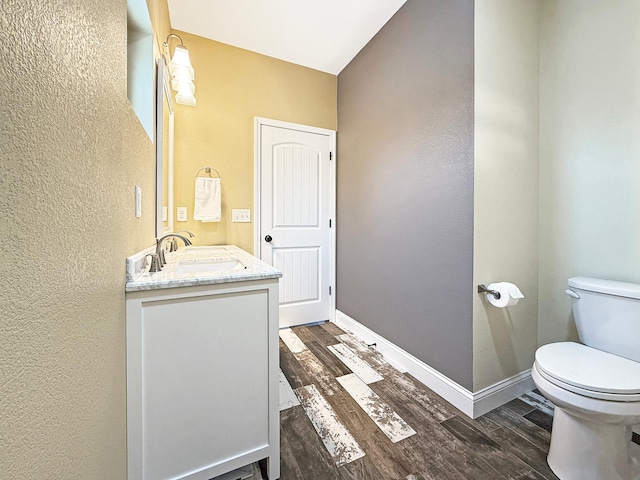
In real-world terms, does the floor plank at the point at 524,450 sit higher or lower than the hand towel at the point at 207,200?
lower

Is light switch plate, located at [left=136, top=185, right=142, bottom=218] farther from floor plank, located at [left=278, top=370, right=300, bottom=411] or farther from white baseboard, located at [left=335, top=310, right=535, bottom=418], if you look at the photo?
white baseboard, located at [left=335, top=310, right=535, bottom=418]

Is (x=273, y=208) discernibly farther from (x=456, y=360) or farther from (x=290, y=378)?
(x=456, y=360)

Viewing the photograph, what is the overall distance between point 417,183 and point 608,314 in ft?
3.75

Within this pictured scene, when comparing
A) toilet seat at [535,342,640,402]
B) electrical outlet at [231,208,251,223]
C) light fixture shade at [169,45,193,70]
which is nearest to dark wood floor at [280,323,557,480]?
toilet seat at [535,342,640,402]

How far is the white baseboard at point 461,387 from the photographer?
1438 mm

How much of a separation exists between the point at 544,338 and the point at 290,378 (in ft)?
5.39

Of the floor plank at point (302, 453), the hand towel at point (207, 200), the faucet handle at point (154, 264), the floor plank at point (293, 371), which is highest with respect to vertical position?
the hand towel at point (207, 200)

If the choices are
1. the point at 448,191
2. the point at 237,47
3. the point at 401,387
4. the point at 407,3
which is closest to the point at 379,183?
the point at 448,191

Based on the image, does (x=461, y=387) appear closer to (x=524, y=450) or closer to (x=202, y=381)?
(x=524, y=450)

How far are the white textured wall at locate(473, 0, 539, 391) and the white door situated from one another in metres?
1.56

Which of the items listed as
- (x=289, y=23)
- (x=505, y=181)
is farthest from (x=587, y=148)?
(x=289, y=23)

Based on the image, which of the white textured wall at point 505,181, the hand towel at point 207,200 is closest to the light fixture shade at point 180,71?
the hand towel at point 207,200

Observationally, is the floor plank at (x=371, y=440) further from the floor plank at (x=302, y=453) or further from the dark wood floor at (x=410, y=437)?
the floor plank at (x=302, y=453)

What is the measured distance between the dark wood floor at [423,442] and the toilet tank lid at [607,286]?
0.73m
